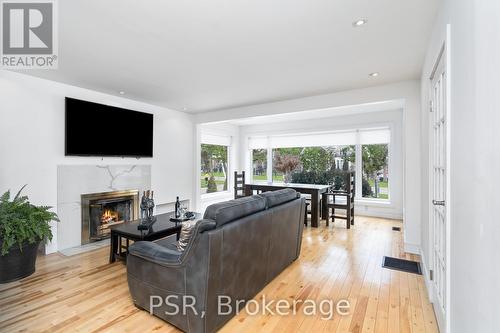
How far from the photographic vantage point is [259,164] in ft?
25.8

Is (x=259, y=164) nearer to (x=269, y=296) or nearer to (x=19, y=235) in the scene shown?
(x=269, y=296)

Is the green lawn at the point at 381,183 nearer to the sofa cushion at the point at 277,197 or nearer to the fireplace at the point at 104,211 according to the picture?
the sofa cushion at the point at 277,197

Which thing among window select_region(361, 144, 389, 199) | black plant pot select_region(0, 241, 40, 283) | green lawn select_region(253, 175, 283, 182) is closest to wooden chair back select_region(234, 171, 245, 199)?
green lawn select_region(253, 175, 283, 182)

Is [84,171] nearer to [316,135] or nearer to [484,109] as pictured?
[484,109]

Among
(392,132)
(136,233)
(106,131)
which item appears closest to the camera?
(136,233)

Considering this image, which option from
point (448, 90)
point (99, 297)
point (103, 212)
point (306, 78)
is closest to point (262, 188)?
point (306, 78)

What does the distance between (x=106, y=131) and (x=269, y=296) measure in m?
3.76

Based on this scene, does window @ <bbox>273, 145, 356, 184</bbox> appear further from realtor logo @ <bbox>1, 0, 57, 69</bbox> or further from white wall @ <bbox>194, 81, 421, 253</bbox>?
realtor logo @ <bbox>1, 0, 57, 69</bbox>

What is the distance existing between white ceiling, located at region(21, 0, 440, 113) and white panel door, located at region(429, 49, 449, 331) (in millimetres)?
646

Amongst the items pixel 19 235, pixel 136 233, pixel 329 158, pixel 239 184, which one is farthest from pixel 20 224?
pixel 329 158

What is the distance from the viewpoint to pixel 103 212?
4348 millimetres

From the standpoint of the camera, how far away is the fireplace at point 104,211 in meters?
4.08

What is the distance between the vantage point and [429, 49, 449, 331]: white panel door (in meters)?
1.92

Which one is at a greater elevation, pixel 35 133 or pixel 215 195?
pixel 35 133
